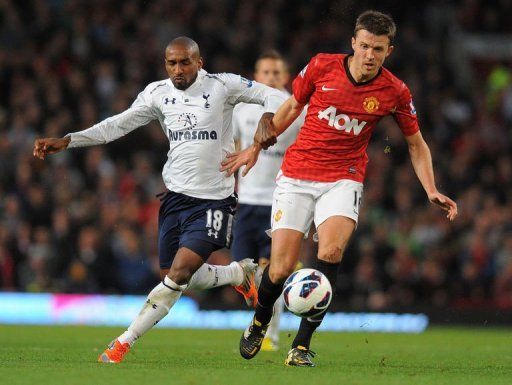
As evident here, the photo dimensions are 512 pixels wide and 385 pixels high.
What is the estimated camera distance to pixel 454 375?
8.33 meters

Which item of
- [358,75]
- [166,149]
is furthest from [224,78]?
[166,149]

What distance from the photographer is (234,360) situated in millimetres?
9297

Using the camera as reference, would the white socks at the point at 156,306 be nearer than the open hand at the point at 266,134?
Yes

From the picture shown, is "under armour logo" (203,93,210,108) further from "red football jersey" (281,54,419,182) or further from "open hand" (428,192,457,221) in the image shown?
"open hand" (428,192,457,221)

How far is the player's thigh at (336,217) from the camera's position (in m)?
8.55

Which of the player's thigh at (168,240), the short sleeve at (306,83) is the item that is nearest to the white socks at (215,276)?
the player's thigh at (168,240)

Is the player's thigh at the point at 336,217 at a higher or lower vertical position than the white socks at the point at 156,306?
higher

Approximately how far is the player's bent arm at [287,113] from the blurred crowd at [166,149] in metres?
7.22

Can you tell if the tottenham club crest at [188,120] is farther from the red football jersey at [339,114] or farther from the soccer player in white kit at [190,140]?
the red football jersey at [339,114]

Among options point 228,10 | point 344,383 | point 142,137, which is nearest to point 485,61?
point 228,10

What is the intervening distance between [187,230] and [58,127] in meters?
8.69

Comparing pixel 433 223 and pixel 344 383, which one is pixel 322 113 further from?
pixel 433 223

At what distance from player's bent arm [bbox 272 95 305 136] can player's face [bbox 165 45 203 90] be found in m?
0.77

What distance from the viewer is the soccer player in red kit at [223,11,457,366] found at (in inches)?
339
